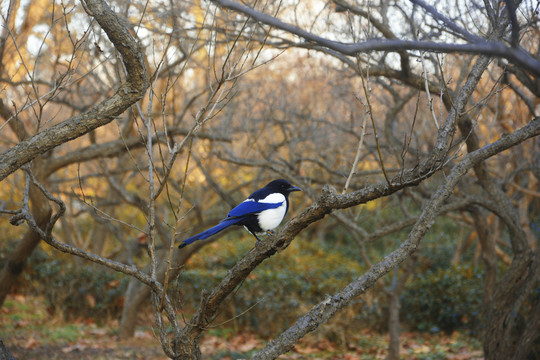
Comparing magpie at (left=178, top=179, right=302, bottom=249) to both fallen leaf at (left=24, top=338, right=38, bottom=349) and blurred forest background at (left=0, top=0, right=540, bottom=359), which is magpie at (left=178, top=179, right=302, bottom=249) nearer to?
blurred forest background at (left=0, top=0, right=540, bottom=359)

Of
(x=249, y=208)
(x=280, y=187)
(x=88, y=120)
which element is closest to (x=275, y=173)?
(x=280, y=187)

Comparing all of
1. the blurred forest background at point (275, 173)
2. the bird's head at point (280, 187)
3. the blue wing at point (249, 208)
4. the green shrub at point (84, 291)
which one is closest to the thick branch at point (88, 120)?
the blurred forest background at point (275, 173)

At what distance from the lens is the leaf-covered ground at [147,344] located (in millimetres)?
7539

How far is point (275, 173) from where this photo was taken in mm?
10125

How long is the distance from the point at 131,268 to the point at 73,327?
21.2ft

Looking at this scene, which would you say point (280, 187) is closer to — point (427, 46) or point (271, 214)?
point (271, 214)

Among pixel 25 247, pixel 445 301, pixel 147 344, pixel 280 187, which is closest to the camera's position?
pixel 280 187

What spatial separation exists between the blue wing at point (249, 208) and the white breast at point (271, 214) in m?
0.03

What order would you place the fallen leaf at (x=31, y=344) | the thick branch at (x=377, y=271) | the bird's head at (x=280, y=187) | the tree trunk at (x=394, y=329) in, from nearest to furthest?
the thick branch at (x=377, y=271) → the bird's head at (x=280, y=187) → the tree trunk at (x=394, y=329) → the fallen leaf at (x=31, y=344)

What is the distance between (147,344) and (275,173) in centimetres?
370

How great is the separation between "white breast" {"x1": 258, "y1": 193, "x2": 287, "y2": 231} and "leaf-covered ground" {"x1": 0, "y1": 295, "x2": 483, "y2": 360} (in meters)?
3.54

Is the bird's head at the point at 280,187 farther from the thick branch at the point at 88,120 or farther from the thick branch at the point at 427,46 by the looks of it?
the thick branch at the point at 427,46

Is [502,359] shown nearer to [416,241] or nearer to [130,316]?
[416,241]

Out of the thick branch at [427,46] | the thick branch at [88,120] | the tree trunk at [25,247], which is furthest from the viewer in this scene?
the tree trunk at [25,247]
